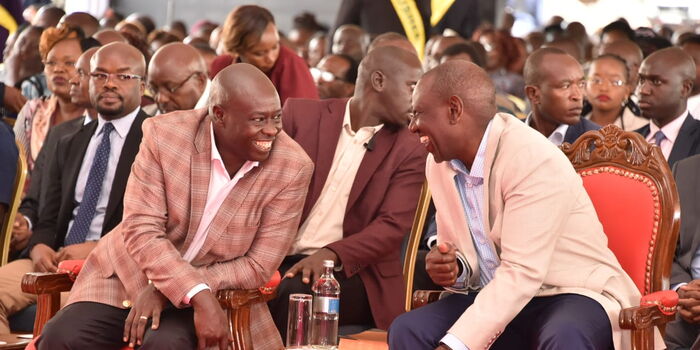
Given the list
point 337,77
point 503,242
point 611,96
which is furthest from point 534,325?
point 337,77

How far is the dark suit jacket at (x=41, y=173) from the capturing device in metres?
5.57

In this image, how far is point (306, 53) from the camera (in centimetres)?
1188

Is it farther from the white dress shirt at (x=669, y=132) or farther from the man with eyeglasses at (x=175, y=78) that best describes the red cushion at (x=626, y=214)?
the man with eyeglasses at (x=175, y=78)

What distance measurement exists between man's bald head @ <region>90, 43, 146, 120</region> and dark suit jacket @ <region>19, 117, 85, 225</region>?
0.86 feet

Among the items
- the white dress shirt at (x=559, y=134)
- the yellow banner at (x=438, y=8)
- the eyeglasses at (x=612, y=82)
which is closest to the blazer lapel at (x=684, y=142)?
the white dress shirt at (x=559, y=134)

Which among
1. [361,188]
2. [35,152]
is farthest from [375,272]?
[35,152]

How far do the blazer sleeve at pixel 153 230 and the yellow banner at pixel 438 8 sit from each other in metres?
7.32

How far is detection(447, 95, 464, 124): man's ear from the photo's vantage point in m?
4.02

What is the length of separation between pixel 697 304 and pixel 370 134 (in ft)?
5.48

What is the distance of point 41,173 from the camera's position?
5.66 metres

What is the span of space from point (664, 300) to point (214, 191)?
5.69 feet

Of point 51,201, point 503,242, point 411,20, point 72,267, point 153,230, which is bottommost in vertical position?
point 72,267

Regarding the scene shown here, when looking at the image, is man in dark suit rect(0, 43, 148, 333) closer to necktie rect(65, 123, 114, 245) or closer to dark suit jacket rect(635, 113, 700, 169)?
necktie rect(65, 123, 114, 245)

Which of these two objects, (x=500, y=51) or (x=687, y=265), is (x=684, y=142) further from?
(x=500, y=51)
